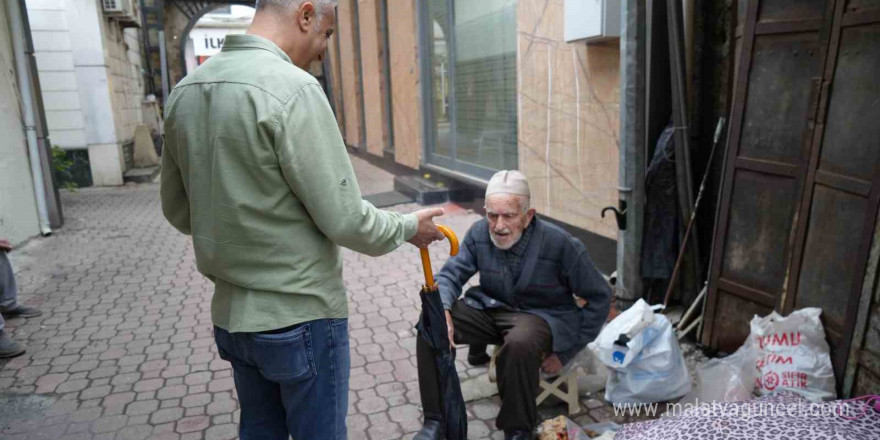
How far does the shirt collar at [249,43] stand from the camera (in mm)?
1612

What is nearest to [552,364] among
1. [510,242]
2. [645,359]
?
[645,359]

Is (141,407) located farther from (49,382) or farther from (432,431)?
(432,431)

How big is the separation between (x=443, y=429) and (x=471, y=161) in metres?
5.58

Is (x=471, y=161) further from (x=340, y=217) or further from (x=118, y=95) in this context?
(x=118, y=95)

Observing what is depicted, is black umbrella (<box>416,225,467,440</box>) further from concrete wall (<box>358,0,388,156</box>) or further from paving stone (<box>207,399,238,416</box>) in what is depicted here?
concrete wall (<box>358,0,388,156</box>)

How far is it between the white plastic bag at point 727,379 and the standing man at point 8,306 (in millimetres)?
4194

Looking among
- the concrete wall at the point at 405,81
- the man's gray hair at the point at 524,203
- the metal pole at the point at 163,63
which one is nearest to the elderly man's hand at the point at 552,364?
the man's gray hair at the point at 524,203

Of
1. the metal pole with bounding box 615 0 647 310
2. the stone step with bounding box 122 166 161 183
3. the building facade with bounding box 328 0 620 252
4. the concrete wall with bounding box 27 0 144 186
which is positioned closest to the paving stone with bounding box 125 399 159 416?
the metal pole with bounding box 615 0 647 310

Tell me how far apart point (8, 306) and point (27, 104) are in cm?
376

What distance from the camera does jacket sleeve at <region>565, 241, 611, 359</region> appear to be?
2797mm

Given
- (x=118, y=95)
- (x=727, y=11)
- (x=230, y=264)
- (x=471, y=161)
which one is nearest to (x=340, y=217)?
(x=230, y=264)

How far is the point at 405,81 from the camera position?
9.86m

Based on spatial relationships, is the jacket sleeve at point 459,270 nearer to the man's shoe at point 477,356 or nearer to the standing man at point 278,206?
the man's shoe at point 477,356

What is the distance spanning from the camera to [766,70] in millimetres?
3014
